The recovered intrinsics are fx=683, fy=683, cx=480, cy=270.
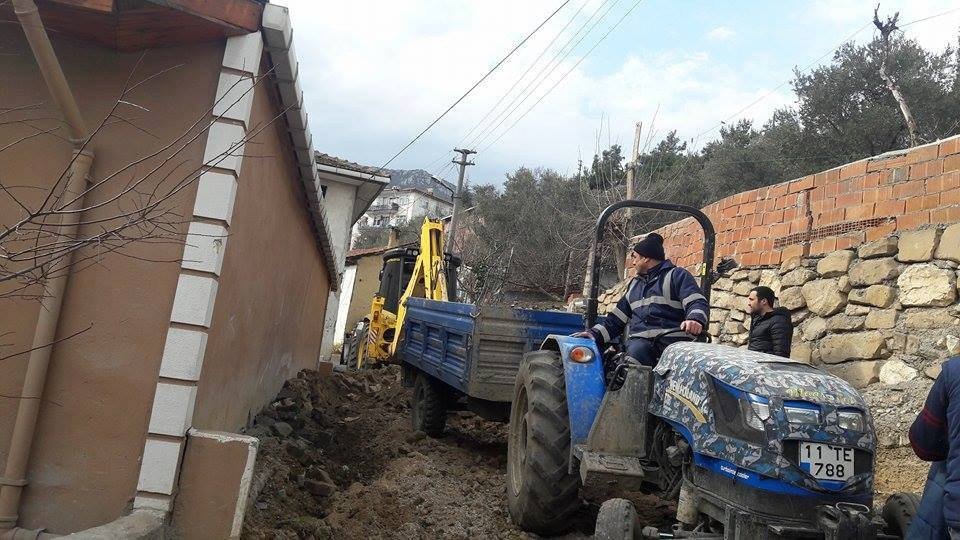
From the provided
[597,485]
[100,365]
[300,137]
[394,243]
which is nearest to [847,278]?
[597,485]

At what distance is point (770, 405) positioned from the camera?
303 cm

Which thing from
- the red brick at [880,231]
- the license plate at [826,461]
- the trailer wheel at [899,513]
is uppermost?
the red brick at [880,231]

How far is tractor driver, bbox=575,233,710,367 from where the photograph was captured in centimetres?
422

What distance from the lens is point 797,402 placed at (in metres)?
3.04

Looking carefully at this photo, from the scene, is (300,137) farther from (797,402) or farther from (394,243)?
(394,243)

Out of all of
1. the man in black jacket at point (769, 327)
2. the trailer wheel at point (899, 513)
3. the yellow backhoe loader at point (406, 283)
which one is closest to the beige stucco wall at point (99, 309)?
the trailer wheel at point (899, 513)

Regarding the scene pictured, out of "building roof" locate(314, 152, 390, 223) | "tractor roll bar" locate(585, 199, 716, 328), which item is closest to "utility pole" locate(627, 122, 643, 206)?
"building roof" locate(314, 152, 390, 223)

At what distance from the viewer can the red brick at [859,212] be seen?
19.9 feet

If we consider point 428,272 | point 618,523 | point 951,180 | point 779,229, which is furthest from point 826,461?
point 428,272

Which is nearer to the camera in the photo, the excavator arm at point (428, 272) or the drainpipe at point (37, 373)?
the drainpipe at point (37, 373)

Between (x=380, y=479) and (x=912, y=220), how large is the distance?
492 centimetres

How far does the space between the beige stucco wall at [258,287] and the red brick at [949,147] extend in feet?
17.0

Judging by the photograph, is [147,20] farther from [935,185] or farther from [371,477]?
[935,185]

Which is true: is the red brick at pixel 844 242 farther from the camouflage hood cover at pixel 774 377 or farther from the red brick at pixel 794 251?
the camouflage hood cover at pixel 774 377
